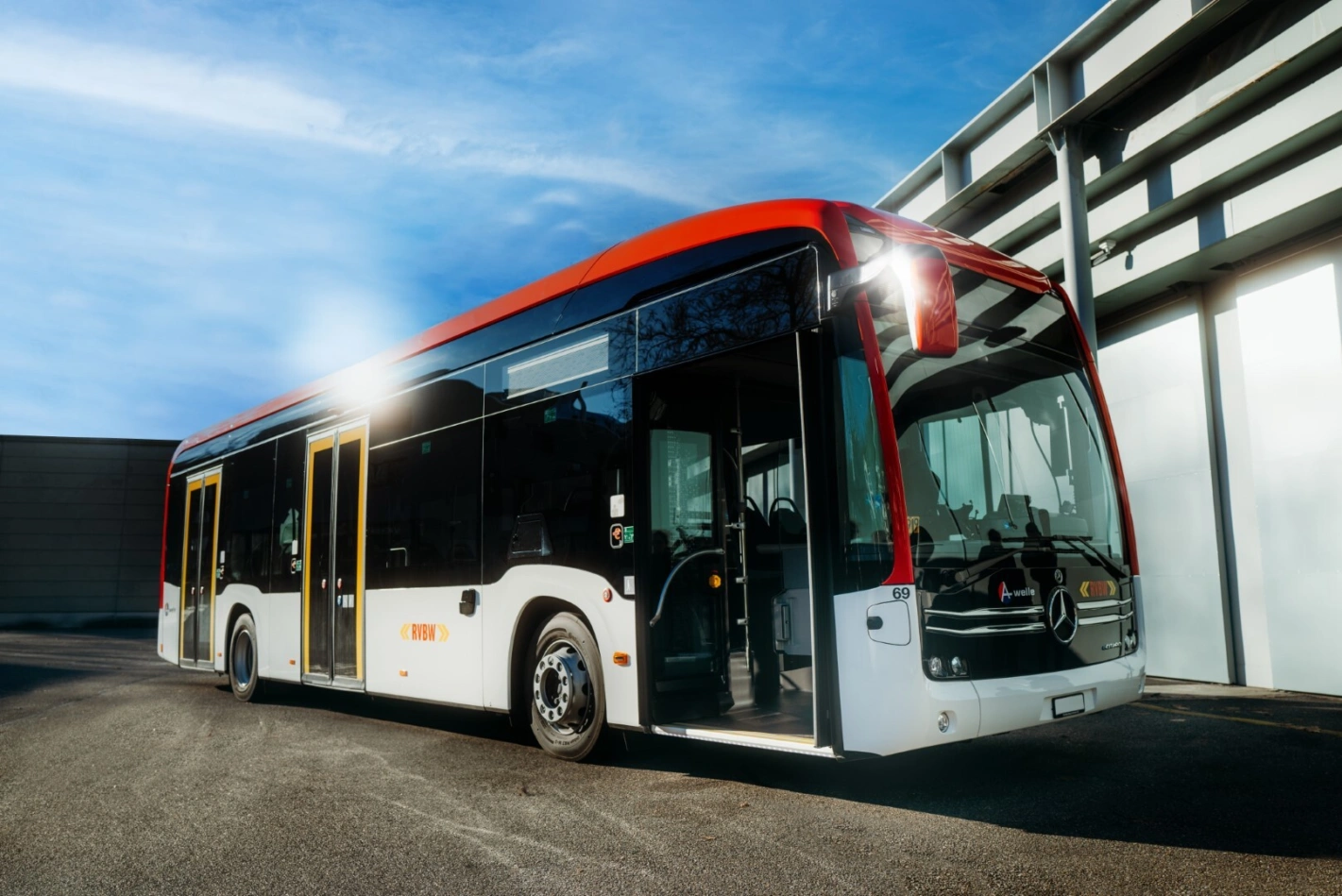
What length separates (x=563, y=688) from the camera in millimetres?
6645

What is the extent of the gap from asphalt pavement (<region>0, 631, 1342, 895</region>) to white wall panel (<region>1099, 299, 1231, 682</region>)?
2.80 meters

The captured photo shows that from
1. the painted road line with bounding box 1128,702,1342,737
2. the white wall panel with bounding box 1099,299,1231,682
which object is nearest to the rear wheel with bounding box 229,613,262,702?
the painted road line with bounding box 1128,702,1342,737

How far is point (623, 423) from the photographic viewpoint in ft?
20.8

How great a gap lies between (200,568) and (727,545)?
8.69 meters

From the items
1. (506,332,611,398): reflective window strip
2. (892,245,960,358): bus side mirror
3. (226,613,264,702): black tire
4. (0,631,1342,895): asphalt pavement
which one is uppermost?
(506,332,611,398): reflective window strip

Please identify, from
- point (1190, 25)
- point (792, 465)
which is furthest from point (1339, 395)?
point (792, 465)

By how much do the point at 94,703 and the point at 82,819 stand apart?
6.26 metres

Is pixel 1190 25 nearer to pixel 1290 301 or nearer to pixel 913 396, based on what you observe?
pixel 1290 301

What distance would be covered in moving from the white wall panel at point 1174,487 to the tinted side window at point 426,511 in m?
8.21

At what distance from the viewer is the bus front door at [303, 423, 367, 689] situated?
9.13m

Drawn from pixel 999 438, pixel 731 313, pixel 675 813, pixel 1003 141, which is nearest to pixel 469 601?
pixel 675 813

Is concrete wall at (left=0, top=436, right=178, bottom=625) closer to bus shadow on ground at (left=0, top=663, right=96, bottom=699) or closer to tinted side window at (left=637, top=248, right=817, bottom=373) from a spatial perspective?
bus shadow on ground at (left=0, top=663, right=96, bottom=699)

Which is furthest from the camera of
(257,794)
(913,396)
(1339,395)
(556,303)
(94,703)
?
(94,703)

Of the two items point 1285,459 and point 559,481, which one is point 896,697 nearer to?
point 559,481
